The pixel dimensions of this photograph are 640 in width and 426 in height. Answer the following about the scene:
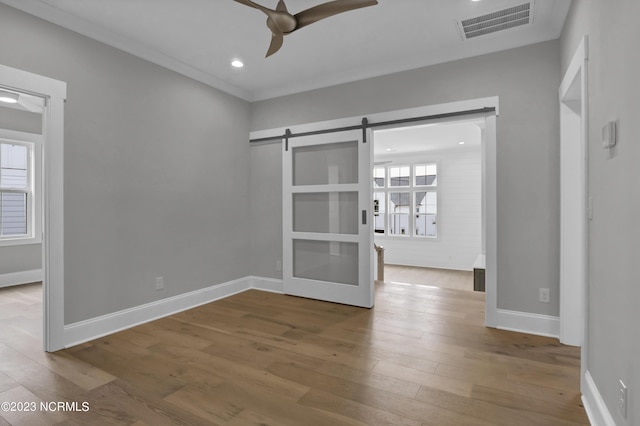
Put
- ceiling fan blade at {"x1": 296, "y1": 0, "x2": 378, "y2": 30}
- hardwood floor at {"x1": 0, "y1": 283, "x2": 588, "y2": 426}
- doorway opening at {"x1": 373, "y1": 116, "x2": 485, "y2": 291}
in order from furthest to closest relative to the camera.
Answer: doorway opening at {"x1": 373, "y1": 116, "x2": 485, "y2": 291}
ceiling fan blade at {"x1": 296, "y1": 0, "x2": 378, "y2": 30}
hardwood floor at {"x1": 0, "y1": 283, "x2": 588, "y2": 426}

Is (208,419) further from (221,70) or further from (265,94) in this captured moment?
(265,94)

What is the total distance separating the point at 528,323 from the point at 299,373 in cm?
219

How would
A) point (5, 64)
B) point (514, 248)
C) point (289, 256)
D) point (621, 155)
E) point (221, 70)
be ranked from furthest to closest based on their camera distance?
point (289, 256), point (221, 70), point (514, 248), point (5, 64), point (621, 155)

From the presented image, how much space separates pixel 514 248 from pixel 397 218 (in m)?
6.61

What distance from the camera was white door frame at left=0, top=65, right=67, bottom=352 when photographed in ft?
8.83

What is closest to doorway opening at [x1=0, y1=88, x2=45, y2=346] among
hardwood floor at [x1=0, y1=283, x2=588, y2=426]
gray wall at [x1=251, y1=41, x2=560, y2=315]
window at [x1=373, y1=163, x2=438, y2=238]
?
hardwood floor at [x1=0, y1=283, x2=588, y2=426]

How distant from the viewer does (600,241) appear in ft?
5.77

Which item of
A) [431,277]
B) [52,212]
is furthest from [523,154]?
[431,277]

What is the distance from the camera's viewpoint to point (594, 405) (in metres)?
1.79

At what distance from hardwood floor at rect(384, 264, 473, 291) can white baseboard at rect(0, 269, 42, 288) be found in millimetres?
6183

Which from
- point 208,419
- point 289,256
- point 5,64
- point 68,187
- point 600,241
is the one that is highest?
point 5,64

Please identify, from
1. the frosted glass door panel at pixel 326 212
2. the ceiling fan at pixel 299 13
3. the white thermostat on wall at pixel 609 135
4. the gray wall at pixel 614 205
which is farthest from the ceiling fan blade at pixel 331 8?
the frosted glass door panel at pixel 326 212

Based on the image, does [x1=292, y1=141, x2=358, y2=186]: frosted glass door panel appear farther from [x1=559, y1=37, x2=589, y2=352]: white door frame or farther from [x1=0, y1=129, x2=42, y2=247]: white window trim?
[x1=0, y1=129, x2=42, y2=247]: white window trim

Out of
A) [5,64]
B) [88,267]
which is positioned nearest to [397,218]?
[88,267]
